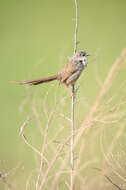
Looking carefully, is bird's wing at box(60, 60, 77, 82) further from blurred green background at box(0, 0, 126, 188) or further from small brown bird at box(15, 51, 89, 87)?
blurred green background at box(0, 0, 126, 188)

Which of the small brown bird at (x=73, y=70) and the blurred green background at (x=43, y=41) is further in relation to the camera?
the blurred green background at (x=43, y=41)

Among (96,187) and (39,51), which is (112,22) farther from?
(96,187)

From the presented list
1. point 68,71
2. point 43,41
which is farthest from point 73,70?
point 43,41

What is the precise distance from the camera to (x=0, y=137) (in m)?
6.35

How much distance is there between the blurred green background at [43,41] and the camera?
6.66 m

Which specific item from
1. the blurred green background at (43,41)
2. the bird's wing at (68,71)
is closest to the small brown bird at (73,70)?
the bird's wing at (68,71)

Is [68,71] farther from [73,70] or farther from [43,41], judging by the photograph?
[43,41]

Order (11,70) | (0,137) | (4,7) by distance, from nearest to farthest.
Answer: (0,137)
(11,70)
(4,7)

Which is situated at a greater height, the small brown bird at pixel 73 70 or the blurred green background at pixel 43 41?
the small brown bird at pixel 73 70

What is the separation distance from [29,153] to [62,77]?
2296 mm

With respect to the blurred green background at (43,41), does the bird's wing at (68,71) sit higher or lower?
higher

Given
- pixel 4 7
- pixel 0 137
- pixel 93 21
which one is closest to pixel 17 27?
pixel 4 7

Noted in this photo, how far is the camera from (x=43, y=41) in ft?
29.5

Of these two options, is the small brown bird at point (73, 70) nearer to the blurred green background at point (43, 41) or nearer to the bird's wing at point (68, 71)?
the bird's wing at point (68, 71)
